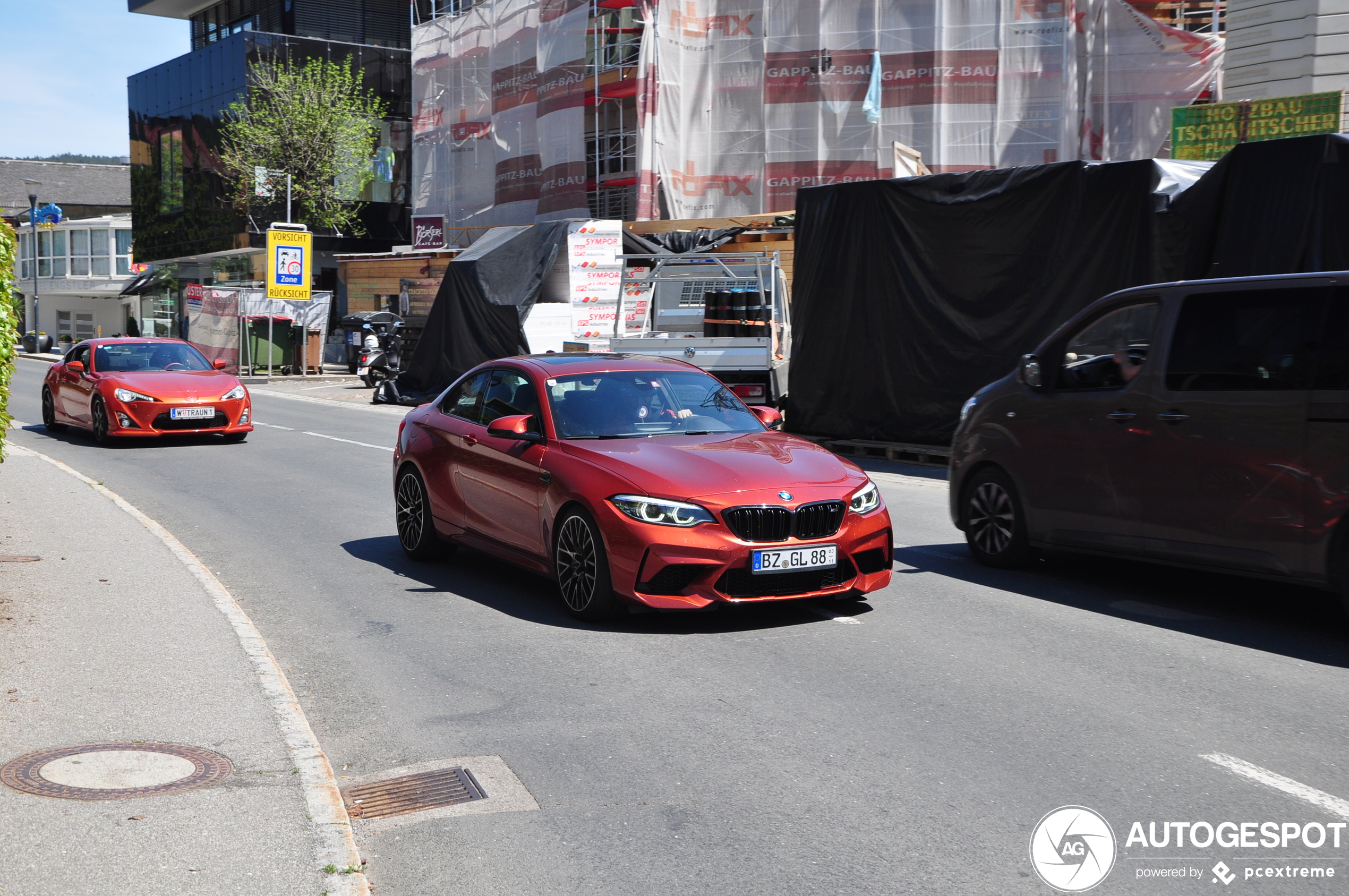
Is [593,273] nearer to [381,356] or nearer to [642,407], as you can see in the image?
[381,356]

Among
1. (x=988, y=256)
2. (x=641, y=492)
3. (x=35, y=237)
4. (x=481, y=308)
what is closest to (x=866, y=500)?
(x=641, y=492)

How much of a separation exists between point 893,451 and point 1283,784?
11195 mm

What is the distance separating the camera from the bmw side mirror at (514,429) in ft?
25.8

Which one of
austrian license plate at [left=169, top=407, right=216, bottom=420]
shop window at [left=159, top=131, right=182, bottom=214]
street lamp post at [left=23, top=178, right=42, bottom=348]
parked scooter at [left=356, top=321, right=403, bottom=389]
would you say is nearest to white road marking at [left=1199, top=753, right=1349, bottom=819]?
austrian license plate at [left=169, top=407, right=216, bottom=420]

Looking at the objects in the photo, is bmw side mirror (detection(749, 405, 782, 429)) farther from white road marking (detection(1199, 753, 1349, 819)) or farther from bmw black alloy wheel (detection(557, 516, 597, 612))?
white road marking (detection(1199, 753, 1349, 819))

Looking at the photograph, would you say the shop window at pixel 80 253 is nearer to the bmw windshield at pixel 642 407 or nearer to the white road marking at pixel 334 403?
the white road marking at pixel 334 403

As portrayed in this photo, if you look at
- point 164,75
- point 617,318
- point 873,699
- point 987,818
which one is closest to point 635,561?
point 873,699

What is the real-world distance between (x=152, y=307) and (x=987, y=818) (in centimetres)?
6717

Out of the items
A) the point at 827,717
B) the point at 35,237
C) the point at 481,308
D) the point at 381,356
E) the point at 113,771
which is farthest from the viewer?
the point at 35,237

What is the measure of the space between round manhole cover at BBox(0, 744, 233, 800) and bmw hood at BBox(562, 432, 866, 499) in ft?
9.27

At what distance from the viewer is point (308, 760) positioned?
4.89m

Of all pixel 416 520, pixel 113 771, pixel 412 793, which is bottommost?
pixel 412 793

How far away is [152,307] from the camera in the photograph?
6538cm

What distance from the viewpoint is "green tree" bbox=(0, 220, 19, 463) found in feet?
25.1
